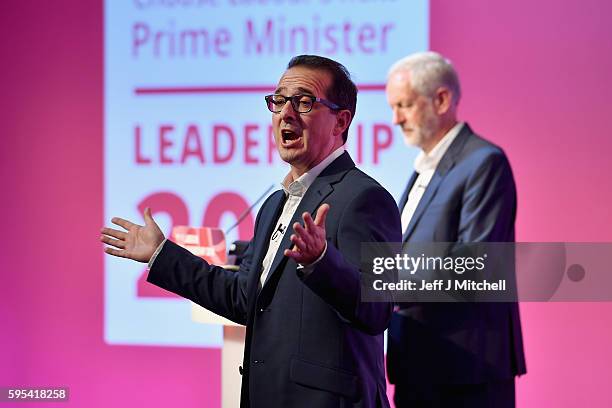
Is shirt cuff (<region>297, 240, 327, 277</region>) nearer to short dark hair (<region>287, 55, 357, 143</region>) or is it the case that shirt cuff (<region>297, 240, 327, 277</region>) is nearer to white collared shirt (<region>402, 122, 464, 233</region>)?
short dark hair (<region>287, 55, 357, 143</region>)

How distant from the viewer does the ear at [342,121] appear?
223 centimetres

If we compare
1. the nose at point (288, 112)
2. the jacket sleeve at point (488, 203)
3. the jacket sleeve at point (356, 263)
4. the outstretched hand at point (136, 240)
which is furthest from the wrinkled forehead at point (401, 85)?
the outstretched hand at point (136, 240)

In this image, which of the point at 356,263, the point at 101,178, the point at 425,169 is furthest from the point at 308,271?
the point at 101,178

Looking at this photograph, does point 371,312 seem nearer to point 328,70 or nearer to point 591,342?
point 328,70

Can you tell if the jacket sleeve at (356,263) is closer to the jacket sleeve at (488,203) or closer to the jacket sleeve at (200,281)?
the jacket sleeve at (200,281)

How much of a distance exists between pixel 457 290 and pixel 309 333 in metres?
1.07

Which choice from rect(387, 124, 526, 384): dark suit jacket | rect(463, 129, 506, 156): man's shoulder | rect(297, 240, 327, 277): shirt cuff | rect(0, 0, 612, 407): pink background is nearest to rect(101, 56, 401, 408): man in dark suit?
rect(297, 240, 327, 277): shirt cuff

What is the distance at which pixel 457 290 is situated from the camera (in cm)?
295

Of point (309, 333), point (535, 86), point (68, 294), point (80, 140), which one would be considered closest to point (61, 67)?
point (80, 140)

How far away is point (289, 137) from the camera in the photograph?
218 cm

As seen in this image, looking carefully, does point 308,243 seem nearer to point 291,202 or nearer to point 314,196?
point 314,196

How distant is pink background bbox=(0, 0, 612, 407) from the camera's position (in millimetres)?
3996

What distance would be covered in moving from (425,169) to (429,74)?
40 centimetres

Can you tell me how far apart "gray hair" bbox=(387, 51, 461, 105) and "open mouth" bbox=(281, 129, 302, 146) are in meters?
1.28
